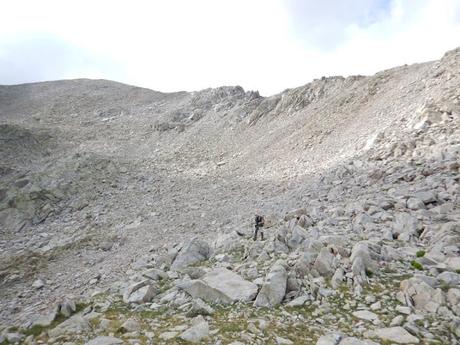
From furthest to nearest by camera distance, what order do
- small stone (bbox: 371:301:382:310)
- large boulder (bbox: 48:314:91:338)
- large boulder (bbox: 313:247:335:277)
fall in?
large boulder (bbox: 313:247:335:277)
large boulder (bbox: 48:314:91:338)
small stone (bbox: 371:301:382:310)

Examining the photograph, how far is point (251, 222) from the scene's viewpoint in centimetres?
1638

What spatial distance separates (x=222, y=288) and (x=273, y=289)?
1.47m

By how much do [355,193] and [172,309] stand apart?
10.5 m

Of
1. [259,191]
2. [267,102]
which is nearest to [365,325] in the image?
[259,191]

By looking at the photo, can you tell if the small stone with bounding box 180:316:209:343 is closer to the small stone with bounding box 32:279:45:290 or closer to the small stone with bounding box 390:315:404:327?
the small stone with bounding box 390:315:404:327

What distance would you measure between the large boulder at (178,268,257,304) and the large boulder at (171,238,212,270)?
2807 mm

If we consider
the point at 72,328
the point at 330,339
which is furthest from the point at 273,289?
the point at 72,328

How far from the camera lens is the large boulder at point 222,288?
855 centimetres

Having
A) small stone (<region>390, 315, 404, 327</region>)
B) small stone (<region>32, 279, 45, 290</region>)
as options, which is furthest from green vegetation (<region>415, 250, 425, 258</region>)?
small stone (<region>32, 279, 45, 290</region>)

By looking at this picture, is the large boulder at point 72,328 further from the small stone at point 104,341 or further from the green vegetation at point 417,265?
the green vegetation at point 417,265

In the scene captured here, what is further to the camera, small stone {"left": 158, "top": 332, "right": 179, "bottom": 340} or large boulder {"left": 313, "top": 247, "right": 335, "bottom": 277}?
large boulder {"left": 313, "top": 247, "right": 335, "bottom": 277}

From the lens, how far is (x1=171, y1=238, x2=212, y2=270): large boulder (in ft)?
41.1

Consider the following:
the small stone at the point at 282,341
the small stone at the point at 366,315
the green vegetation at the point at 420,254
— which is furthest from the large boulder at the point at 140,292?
the green vegetation at the point at 420,254

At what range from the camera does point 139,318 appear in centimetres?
830
